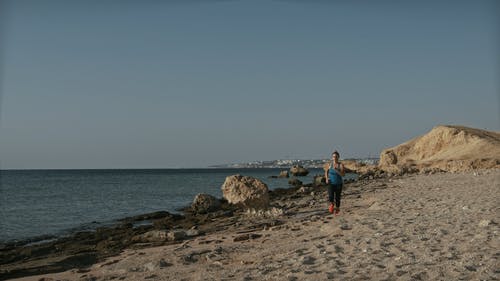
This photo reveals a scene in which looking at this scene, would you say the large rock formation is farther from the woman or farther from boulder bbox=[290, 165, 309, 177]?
the woman

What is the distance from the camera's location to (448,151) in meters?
51.9

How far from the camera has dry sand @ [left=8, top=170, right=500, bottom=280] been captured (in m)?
6.33

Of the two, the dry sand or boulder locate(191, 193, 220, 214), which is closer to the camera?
the dry sand

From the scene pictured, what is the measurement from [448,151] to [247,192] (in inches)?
1613

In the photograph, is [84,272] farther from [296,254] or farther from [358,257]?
[358,257]

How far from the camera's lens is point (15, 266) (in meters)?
10.9

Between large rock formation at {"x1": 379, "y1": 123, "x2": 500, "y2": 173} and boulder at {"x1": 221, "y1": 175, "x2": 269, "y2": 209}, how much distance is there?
27987mm

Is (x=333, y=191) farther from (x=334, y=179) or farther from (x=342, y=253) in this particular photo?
(x=342, y=253)

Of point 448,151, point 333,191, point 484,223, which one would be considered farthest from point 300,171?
point 484,223

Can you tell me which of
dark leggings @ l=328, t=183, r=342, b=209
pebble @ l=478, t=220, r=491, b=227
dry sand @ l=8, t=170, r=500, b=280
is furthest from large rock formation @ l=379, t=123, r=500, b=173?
pebble @ l=478, t=220, r=491, b=227

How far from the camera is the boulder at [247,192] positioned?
1911 cm

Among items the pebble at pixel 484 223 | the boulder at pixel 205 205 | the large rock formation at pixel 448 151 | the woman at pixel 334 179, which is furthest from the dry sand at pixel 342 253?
the large rock formation at pixel 448 151

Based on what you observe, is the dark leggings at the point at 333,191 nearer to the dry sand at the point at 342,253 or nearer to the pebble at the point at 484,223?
the dry sand at the point at 342,253

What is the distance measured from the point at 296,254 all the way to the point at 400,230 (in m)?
2.88
